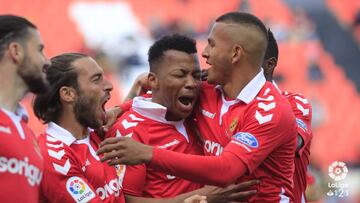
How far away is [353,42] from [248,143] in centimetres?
668

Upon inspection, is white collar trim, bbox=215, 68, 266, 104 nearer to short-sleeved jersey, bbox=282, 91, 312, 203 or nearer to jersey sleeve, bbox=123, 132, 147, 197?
short-sleeved jersey, bbox=282, 91, 312, 203

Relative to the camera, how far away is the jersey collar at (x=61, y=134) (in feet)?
12.6

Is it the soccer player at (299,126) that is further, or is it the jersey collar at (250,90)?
the soccer player at (299,126)

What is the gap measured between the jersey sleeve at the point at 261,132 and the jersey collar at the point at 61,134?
2.57 feet

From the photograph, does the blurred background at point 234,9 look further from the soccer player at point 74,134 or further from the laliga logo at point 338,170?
the soccer player at point 74,134

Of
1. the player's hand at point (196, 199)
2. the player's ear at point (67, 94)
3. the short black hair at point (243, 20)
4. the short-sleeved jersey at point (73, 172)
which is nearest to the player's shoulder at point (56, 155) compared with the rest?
the short-sleeved jersey at point (73, 172)

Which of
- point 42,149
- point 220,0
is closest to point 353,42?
point 220,0

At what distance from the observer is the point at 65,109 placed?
399 centimetres

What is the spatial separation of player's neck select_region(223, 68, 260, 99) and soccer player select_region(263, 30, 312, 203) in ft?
1.50

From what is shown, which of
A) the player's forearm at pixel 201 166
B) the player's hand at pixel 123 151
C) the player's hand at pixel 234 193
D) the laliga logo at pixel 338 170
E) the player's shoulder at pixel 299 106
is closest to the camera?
the player's hand at pixel 123 151

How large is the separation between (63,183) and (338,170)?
18.8 ft
